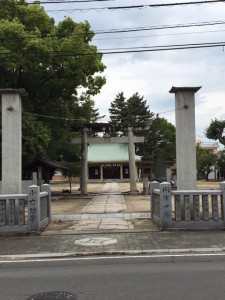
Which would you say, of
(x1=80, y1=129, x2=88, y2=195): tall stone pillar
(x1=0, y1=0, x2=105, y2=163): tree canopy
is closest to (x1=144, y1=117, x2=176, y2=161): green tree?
(x1=80, y1=129, x2=88, y2=195): tall stone pillar

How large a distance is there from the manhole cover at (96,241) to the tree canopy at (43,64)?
13734mm

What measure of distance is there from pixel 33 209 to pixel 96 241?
7.83 feet

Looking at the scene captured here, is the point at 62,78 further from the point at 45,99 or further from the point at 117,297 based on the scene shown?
the point at 117,297

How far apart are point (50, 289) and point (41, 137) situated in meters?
18.3

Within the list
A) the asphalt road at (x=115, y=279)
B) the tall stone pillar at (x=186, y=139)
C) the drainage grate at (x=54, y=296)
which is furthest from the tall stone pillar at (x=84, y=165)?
the drainage grate at (x=54, y=296)

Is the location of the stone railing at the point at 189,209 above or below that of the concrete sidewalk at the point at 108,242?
above

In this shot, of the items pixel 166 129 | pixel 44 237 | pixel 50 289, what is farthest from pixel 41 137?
pixel 166 129

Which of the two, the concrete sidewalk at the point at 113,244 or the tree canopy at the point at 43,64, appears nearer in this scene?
the concrete sidewalk at the point at 113,244

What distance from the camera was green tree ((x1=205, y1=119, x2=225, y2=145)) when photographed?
31.3 meters

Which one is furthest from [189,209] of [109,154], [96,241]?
[109,154]

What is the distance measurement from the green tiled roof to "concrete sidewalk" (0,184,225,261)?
49168 millimetres

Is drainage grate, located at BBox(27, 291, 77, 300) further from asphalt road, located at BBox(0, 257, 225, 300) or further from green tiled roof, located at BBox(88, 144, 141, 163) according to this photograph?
green tiled roof, located at BBox(88, 144, 141, 163)

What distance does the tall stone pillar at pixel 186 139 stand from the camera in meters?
13.9

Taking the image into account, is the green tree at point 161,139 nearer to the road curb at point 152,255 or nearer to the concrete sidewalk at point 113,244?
the concrete sidewalk at point 113,244
